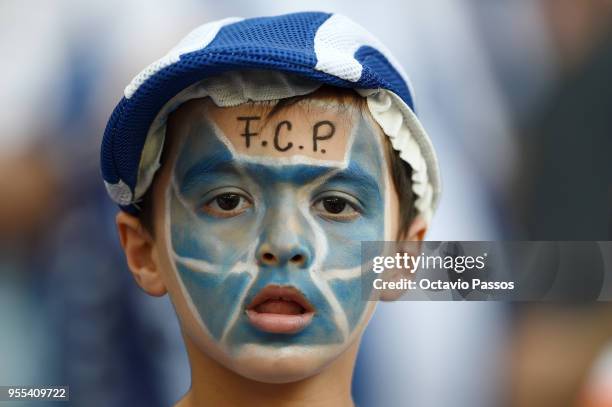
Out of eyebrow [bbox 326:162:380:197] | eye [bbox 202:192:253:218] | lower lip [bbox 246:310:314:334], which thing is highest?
eyebrow [bbox 326:162:380:197]

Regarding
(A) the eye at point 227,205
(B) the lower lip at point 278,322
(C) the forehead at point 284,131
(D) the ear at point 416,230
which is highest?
(C) the forehead at point 284,131

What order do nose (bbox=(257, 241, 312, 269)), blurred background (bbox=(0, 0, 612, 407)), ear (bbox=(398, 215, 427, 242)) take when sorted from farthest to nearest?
1. blurred background (bbox=(0, 0, 612, 407))
2. ear (bbox=(398, 215, 427, 242))
3. nose (bbox=(257, 241, 312, 269))

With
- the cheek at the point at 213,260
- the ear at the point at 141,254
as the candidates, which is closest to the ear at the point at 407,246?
the cheek at the point at 213,260

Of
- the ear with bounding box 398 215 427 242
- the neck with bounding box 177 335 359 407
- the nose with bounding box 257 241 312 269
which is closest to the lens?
the nose with bounding box 257 241 312 269

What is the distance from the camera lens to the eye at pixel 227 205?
1490 mm

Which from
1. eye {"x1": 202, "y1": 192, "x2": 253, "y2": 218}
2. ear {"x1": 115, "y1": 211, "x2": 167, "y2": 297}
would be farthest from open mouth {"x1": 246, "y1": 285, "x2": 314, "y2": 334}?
ear {"x1": 115, "y1": 211, "x2": 167, "y2": 297}

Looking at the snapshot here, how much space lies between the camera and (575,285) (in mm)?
1765

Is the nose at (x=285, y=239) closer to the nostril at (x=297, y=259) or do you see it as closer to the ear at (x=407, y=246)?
the nostril at (x=297, y=259)

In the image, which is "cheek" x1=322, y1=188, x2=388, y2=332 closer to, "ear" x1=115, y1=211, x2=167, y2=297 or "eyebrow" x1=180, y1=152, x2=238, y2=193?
"eyebrow" x1=180, y1=152, x2=238, y2=193

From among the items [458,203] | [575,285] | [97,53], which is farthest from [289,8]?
[575,285]

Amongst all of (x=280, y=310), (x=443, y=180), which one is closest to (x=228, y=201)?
(x=280, y=310)

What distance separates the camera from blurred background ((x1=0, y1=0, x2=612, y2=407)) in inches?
75.5

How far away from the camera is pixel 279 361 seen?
146 centimetres

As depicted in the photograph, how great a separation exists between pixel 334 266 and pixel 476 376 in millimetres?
646
